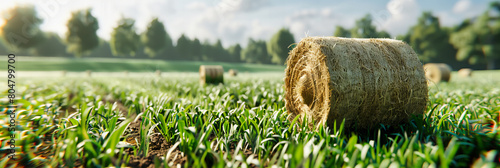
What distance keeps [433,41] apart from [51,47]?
88.6m

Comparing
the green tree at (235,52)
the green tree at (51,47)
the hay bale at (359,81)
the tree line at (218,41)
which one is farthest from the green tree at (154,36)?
the hay bale at (359,81)

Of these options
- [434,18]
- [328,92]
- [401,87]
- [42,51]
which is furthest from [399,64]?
[42,51]

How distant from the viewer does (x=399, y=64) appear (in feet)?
11.1

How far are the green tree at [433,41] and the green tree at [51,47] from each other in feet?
273

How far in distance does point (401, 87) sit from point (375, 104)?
0.48 meters

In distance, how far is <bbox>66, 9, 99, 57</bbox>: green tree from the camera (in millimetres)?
45781

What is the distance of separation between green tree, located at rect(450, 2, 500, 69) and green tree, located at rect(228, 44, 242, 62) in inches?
1972

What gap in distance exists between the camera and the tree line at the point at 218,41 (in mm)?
39031

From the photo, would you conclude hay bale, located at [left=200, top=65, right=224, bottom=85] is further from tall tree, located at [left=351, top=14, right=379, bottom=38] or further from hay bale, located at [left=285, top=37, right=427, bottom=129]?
tall tree, located at [left=351, top=14, right=379, bottom=38]

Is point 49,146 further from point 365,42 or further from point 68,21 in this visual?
point 68,21

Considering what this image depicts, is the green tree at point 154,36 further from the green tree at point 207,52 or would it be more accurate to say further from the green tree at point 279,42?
the green tree at point 279,42

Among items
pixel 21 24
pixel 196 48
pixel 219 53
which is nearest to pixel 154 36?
pixel 196 48

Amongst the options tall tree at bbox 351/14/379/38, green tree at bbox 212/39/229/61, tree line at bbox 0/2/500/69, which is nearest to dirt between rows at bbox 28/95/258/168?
tree line at bbox 0/2/500/69


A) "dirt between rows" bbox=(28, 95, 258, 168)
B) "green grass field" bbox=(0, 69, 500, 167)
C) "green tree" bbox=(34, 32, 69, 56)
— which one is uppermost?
"green tree" bbox=(34, 32, 69, 56)
